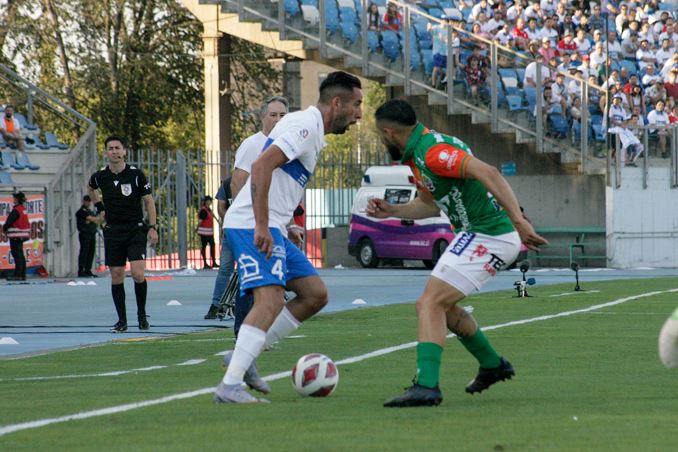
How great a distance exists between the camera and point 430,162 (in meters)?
8.71

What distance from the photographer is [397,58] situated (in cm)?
3800

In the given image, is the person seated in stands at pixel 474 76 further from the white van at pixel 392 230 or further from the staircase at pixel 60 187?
the staircase at pixel 60 187

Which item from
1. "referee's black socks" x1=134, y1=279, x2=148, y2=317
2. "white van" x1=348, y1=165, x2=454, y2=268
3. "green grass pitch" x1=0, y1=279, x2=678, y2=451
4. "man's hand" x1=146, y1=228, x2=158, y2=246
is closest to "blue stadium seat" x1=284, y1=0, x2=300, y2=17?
"white van" x1=348, y1=165, x2=454, y2=268

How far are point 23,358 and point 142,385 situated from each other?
10.5 feet

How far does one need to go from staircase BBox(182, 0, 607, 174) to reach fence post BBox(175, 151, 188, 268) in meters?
4.39

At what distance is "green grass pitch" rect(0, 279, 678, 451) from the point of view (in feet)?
22.5

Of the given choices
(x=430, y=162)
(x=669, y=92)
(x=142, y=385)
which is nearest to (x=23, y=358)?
(x=142, y=385)

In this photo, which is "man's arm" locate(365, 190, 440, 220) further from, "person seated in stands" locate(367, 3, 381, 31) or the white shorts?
"person seated in stands" locate(367, 3, 381, 31)

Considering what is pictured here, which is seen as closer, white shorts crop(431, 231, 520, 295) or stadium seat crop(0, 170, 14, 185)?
white shorts crop(431, 231, 520, 295)

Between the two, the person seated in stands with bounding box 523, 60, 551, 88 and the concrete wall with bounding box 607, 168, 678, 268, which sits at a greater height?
the person seated in stands with bounding box 523, 60, 551, 88

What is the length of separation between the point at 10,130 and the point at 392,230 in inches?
364

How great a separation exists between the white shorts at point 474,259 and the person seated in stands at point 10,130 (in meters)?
24.6

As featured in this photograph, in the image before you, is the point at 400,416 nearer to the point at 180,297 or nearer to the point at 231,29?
the point at 180,297

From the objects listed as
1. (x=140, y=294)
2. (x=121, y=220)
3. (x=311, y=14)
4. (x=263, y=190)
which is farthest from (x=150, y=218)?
(x=311, y=14)
